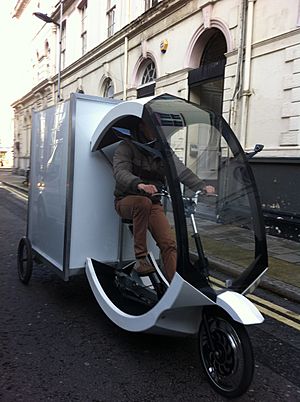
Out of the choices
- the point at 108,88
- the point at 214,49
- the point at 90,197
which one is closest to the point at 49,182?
the point at 90,197

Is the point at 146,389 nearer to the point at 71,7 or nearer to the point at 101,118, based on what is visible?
the point at 101,118

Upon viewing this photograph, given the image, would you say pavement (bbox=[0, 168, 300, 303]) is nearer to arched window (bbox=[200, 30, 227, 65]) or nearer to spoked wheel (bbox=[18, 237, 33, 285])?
spoked wheel (bbox=[18, 237, 33, 285])

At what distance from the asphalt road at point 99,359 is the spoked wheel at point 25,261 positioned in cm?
39

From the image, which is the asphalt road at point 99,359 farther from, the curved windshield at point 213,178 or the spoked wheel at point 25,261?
the curved windshield at point 213,178

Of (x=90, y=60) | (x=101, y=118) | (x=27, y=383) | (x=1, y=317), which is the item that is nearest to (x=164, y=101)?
(x=101, y=118)

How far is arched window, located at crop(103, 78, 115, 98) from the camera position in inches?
692

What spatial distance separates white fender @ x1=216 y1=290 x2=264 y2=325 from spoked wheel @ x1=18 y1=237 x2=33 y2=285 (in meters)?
2.93

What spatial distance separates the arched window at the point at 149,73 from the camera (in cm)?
1416

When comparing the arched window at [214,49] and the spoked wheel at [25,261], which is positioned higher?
the arched window at [214,49]

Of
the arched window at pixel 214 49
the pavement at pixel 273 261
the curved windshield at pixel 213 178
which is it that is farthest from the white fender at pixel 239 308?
the arched window at pixel 214 49

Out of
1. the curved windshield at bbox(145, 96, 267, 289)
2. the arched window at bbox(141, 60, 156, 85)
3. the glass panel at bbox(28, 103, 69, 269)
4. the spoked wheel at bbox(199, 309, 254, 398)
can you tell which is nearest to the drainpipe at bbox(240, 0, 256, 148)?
the arched window at bbox(141, 60, 156, 85)

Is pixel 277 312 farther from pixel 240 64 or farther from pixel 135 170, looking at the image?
pixel 240 64

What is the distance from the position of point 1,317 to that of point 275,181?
21.0 feet

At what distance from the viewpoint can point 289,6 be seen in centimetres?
823
